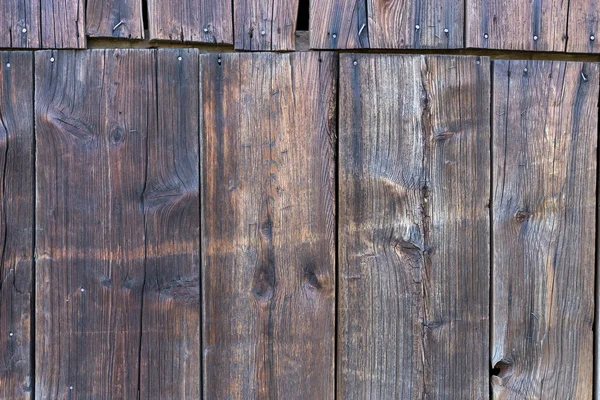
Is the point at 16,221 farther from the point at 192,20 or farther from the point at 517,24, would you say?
the point at 517,24

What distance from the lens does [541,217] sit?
4.83 feet

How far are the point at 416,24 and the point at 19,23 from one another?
100 cm

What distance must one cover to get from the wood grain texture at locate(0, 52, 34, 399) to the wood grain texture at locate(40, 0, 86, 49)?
0.27ft

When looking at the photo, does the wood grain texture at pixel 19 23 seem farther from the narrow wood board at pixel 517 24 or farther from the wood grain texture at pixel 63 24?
the narrow wood board at pixel 517 24

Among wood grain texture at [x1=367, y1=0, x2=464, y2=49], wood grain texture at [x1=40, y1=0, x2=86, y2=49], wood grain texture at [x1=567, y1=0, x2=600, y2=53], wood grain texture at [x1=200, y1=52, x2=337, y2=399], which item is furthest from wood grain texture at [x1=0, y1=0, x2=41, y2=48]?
wood grain texture at [x1=567, y1=0, x2=600, y2=53]

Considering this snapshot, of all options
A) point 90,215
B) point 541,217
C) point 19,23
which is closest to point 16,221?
point 90,215

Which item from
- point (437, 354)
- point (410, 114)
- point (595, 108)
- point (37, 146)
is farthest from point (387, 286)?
point (37, 146)

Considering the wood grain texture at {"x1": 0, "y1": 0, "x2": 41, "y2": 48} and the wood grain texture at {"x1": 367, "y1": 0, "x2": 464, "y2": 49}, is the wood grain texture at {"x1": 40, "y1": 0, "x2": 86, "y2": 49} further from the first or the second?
the wood grain texture at {"x1": 367, "y1": 0, "x2": 464, "y2": 49}

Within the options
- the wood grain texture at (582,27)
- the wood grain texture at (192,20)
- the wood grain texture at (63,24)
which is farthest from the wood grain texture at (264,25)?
the wood grain texture at (582,27)

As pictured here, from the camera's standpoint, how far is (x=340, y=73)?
1419 millimetres

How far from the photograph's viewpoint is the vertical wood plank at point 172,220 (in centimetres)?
138

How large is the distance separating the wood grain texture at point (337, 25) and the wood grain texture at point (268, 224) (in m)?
0.04

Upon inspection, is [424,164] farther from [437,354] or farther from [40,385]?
[40,385]

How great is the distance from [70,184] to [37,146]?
0.12 meters
